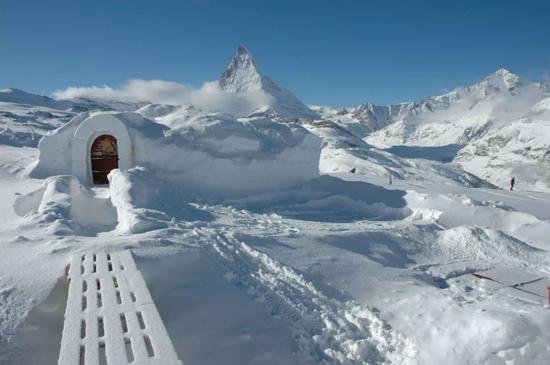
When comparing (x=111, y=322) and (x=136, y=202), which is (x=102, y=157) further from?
(x=111, y=322)

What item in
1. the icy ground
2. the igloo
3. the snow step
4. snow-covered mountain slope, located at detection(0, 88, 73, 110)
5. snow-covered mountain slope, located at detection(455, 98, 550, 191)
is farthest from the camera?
snow-covered mountain slope, located at detection(455, 98, 550, 191)

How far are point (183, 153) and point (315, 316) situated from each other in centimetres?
964

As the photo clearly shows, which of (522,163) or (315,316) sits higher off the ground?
(315,316)

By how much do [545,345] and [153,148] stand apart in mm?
11941

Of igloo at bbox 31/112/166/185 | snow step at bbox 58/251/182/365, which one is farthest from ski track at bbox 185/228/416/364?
igloo at bbox 31/112/166/185

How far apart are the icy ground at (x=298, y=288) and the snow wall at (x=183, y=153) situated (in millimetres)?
3931

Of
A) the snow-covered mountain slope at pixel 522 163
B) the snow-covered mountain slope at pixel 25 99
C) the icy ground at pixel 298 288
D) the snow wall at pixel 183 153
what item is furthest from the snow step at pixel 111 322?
the snow-covered mountain slope at pixel 522 163

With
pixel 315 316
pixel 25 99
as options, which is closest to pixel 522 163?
pixel 25 99

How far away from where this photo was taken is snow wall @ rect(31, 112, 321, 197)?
13281 mm

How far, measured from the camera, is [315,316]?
15.7ft

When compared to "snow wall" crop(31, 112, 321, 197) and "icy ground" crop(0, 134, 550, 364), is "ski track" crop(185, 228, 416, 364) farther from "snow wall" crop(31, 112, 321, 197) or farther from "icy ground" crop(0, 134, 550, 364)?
"snow wall" crop(31, 112, 321, 197)

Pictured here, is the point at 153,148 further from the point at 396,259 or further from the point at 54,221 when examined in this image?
the point at 396,259

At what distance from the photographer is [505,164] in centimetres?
17462

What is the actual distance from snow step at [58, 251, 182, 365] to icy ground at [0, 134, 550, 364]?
411mm
